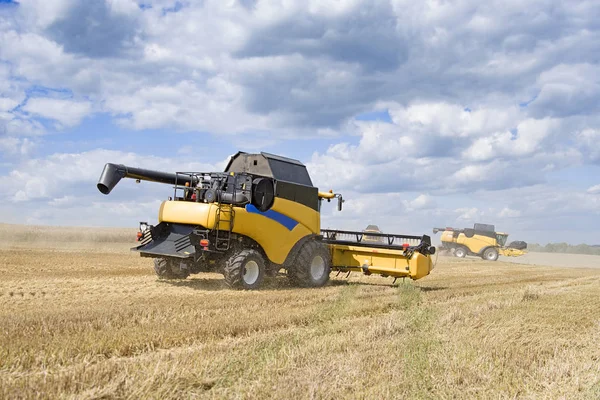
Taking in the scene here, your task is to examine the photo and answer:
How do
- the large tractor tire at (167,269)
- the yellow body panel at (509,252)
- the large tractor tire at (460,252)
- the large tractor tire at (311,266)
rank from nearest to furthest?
the large tractor tire at (167,269) < the large tractor tire at (311,266) < the yellow body panel at (509,252) < the large tractor tire at (460,252)

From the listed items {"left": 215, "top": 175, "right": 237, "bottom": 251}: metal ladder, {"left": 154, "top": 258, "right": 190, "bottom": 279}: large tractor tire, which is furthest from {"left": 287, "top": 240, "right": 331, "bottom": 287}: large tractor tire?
{"left": 154, "top": 258, "right": 190, "bottom": 279}: large tractor tire

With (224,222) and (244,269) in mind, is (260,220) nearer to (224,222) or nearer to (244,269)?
(224,222)

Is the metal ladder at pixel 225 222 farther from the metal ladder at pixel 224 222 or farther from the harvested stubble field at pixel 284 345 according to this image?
the harvested stubble field at pixel 284 345

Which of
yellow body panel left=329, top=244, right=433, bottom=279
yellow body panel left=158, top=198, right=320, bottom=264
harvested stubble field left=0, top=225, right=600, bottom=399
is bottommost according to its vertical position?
harvested stubble field left=0, top=225, right=600, bottom=399

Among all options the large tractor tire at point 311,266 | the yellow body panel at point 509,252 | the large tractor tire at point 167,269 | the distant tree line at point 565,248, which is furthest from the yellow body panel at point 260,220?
the distant tree line at point 565,248

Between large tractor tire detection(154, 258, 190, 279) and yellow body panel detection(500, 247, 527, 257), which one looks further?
yellow body panel detection(500, 247, 527, 257)

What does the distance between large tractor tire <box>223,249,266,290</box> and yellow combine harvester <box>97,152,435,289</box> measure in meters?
0.02

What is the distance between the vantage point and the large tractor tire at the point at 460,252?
33344 millimetres

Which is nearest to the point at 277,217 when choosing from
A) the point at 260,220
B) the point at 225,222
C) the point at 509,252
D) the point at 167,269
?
the point at 260,220

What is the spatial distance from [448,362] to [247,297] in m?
4.84

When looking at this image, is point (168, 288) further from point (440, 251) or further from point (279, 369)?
point (440, 251)

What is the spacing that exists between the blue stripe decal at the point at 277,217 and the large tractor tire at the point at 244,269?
30.7 inches

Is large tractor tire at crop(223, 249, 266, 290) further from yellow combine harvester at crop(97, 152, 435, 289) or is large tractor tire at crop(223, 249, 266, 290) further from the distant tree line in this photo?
the distant tree line

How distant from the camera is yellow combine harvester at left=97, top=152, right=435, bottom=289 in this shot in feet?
33.4
